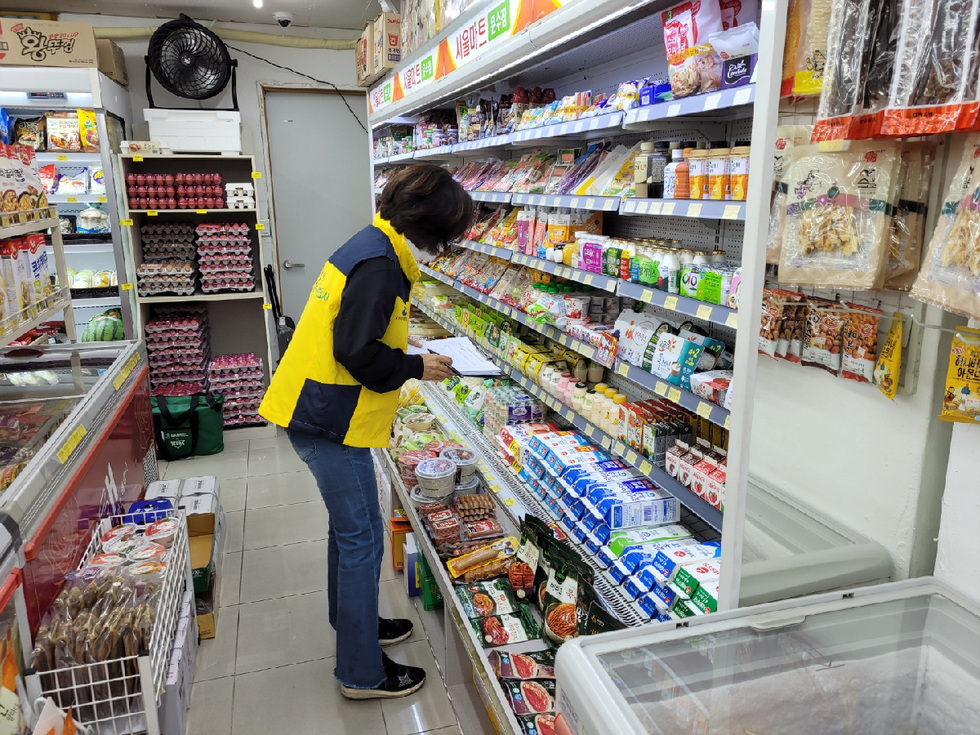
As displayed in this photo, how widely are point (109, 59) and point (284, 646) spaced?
16.1 feet

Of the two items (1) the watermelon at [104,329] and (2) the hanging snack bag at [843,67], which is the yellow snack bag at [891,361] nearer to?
(2) the hanging snack bag at [843,67]

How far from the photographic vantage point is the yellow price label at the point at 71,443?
2.43 meters

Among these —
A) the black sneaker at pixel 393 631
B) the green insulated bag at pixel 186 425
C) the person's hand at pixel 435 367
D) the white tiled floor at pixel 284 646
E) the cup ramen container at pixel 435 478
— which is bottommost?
the white tiled floor at pixel 284 646

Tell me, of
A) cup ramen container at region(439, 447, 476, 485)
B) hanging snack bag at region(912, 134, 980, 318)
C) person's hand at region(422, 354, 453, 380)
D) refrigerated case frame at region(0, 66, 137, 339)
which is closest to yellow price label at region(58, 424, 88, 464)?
person's hand at region(422, 354, 453, 380)

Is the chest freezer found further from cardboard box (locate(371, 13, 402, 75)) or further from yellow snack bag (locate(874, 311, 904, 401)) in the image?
cardboard box (locate(371, 13, 402, 75))

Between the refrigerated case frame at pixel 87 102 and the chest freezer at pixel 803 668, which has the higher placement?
the refrigerated case frame at pixel 87 102

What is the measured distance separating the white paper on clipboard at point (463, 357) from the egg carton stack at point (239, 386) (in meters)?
3.42

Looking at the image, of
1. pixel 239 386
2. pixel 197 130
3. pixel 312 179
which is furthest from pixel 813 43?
pixel 312 179

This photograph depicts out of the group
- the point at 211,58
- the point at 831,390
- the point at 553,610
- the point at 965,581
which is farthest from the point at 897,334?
the point at 211,58

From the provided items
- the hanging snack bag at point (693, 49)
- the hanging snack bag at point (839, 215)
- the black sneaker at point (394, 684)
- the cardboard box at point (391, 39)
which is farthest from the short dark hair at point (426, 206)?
the cardboard box at point (391, 39)

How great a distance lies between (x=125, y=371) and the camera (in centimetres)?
351

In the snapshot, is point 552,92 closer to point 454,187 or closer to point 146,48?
point 454,187

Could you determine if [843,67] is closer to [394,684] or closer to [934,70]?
[934,70]

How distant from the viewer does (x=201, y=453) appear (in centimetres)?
570
